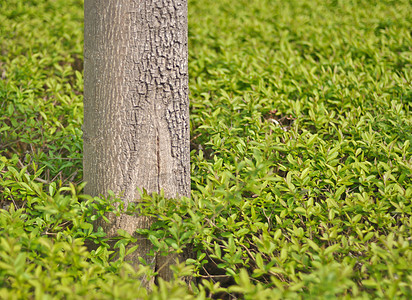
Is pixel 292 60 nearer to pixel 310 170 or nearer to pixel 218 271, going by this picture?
pixel 310 170

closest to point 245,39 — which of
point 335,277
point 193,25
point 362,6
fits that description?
point 193,25

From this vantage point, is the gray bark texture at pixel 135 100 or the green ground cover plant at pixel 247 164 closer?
the green ground cover plant at pixel 247 164

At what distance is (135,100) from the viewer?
189cm

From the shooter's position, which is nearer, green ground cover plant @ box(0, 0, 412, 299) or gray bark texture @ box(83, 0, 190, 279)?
green ground cover plant @ box(0, 0, 412, 299)

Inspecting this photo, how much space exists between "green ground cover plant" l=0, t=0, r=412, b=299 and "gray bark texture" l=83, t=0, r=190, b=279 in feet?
0.42

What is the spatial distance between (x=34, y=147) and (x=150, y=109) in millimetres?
1275

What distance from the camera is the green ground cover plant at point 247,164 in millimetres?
1572

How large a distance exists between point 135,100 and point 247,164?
0.80 m

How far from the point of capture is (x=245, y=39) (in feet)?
13.4

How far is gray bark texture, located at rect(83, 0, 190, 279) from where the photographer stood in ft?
6.05

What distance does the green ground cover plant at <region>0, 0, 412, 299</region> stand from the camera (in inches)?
61.9

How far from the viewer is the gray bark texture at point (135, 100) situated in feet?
6.05

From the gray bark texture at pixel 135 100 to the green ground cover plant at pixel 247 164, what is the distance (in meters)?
0.13

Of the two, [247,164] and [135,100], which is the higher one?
[135,100]
